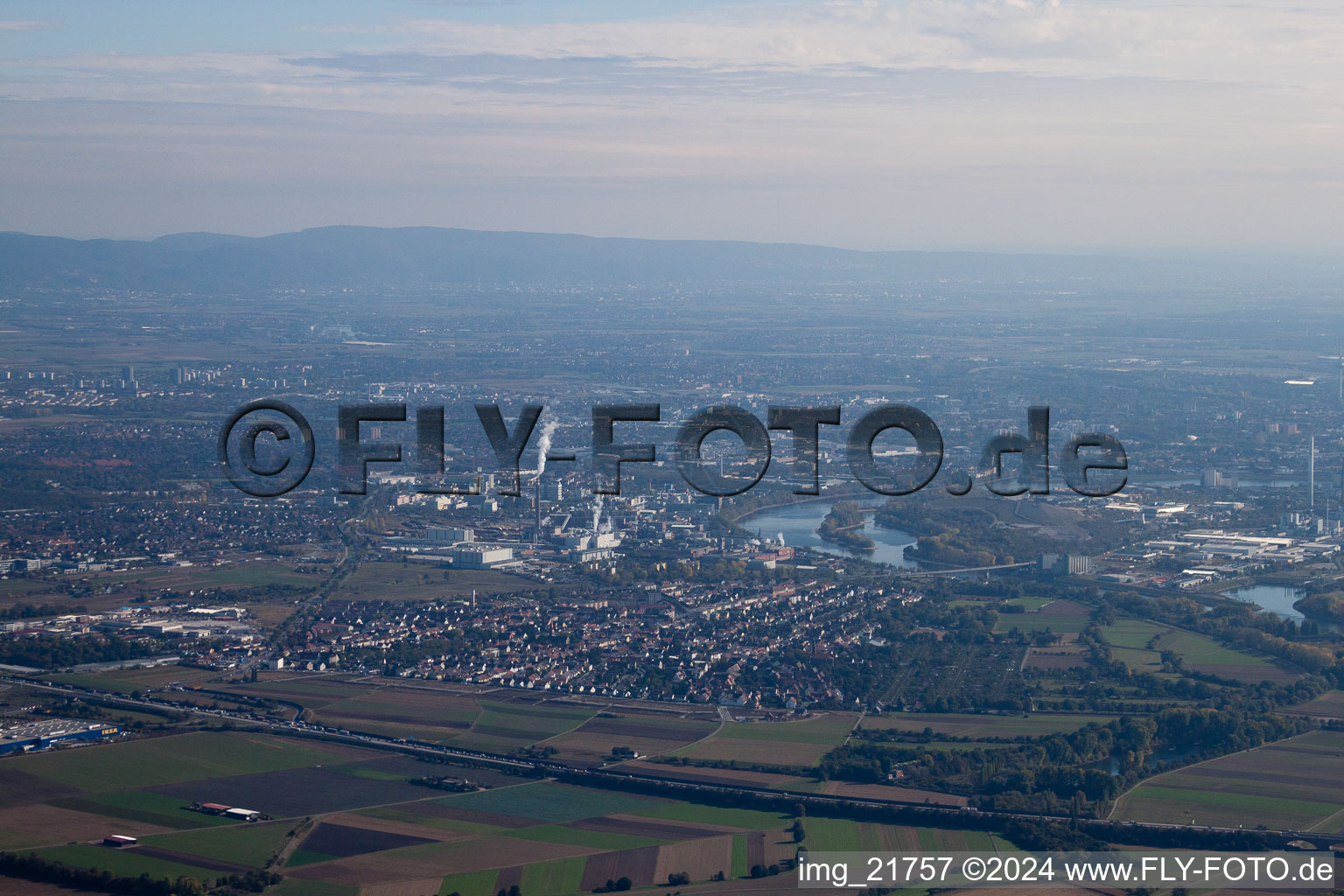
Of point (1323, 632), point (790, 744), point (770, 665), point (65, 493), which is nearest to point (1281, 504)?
point (1323, 632)

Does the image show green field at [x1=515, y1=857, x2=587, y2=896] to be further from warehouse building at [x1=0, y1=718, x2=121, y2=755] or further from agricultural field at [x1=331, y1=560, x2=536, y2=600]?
agricultural field at [x1=331, y1=560, x2=536, y2=600]

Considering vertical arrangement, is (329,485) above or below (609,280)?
below

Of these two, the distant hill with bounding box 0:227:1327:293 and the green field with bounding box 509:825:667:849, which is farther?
the distant hill with bounding box 0:227:1327:293

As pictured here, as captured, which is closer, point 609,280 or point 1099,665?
point 1099,665

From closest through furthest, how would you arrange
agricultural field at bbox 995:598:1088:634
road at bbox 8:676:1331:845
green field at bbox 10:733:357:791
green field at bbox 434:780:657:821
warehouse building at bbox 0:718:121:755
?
1. road at bbox 8:676:1331:845
2. green field at bbox 434:780:657:821
3. green field at bbox 10:733:357:791
4. warehouse building at bbox 0:718:121:755
5. agricultural field at bbox 995:598:1088:634

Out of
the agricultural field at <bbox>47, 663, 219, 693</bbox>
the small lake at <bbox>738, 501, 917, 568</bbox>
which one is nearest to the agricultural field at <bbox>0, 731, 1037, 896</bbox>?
the agricultural field at <bbox>47, 663, 219, 693</bbox>

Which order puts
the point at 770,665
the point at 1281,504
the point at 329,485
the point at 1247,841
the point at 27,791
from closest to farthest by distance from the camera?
the point at 1247,841, the point at 27,791, the point at 770,665, the point at 1281,504, the point at 329,485

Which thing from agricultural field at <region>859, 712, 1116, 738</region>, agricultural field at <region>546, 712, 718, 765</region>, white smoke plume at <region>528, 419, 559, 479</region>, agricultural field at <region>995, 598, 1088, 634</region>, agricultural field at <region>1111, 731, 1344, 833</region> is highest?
white smoke plume at <region>528, 419, 559, 479</region>

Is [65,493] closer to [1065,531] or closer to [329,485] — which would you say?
[329,485]
